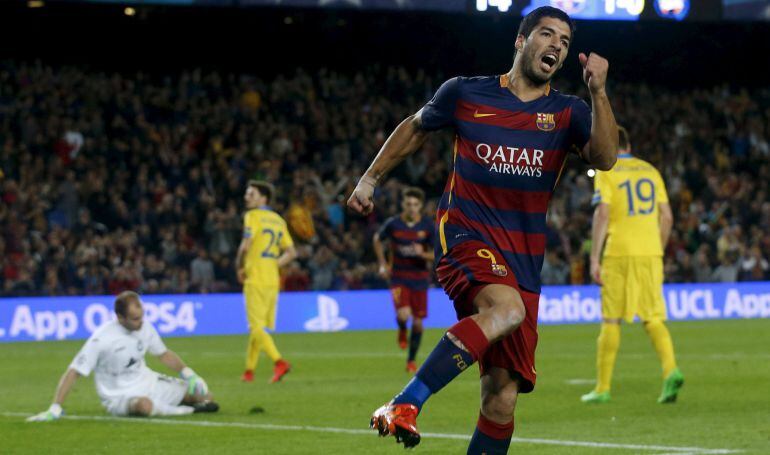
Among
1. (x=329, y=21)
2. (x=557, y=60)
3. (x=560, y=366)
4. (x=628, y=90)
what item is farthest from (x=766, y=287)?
(x=557, y=60)

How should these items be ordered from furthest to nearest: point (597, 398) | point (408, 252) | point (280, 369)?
point (408, 252) → point (280, 369) → point (597, 398)

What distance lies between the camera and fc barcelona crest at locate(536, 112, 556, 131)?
20.9 ft

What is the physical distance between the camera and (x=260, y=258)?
15414 mm

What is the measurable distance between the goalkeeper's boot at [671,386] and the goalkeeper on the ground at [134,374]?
3768 millimetres

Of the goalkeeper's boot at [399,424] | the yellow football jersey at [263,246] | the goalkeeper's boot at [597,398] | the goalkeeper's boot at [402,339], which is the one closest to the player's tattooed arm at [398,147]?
the goalkeeper's boot at [399,424]

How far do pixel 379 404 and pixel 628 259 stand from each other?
2475 mm

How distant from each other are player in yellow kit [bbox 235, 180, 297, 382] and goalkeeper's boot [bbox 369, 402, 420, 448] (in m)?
9.61

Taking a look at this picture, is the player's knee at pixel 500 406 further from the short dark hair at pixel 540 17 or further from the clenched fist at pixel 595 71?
the short dark hair at pixel 540 17

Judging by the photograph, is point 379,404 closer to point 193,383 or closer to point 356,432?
point 193,383

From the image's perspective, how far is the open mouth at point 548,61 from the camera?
6.29 m

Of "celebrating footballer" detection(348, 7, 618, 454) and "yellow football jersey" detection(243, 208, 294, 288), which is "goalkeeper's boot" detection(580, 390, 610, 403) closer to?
"yellow football jersey" detection(243, 208, 294, 288)

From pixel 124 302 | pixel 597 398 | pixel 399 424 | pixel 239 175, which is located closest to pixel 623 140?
pixel 597 398

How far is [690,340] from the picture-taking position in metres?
21.2

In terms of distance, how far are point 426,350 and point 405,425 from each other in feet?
47.1
